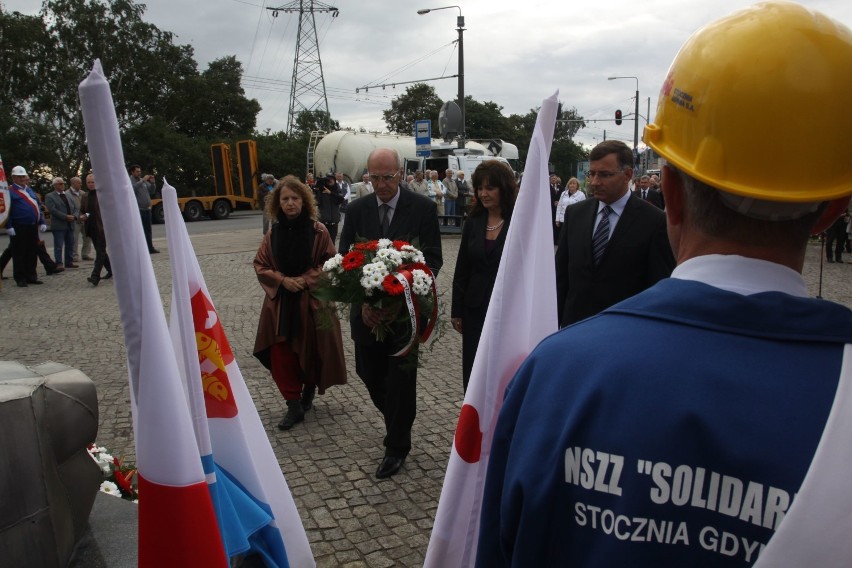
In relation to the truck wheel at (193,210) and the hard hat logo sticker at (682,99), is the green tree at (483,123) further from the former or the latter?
the hard hat logo sticker at (682,99)

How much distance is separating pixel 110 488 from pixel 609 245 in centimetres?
302

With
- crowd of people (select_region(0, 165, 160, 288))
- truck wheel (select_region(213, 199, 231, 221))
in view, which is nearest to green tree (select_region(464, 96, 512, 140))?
truck wheel (select_region(213, 199, 231, 221))

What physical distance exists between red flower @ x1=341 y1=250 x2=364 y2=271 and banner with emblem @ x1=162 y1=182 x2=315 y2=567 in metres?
1.48

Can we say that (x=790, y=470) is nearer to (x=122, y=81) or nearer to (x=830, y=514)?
(x=830, y=514)

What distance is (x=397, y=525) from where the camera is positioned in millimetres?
3867

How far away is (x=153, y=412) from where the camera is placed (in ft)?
5.87

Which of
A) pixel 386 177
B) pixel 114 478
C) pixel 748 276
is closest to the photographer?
pixel 748 276

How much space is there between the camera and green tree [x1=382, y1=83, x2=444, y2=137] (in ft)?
215

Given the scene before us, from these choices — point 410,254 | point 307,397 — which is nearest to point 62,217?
point 307,397

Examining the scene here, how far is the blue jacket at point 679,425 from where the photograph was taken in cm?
91

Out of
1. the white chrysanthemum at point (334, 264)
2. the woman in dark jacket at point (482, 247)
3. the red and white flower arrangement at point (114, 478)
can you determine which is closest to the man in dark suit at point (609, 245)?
the woman in dark jacket at point (482, 247)

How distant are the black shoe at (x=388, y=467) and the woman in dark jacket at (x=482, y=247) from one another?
0.70m

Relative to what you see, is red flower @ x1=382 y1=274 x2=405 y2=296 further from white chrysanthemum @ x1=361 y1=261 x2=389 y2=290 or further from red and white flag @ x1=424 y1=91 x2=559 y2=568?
red and white flag @ x1=424 y1=91 x2=559 y2=568

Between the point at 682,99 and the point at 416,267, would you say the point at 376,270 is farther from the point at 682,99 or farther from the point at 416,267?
the point at 682,99
